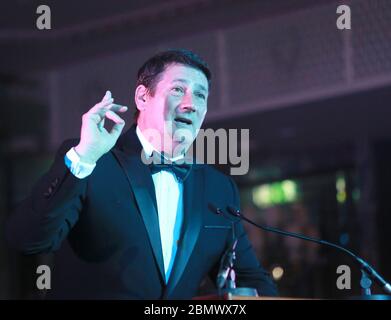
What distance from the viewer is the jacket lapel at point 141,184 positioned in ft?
7.66

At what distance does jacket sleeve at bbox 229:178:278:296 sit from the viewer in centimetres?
247

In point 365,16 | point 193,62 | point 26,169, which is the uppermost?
point 365,16

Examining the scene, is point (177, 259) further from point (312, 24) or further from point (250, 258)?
point (312, 24)

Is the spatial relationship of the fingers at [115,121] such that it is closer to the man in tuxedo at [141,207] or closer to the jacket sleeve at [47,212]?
the man in tuxedo at [141,207]

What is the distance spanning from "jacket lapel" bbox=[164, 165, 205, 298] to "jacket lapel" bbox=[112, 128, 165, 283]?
1.8 inches

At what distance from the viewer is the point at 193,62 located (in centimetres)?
262

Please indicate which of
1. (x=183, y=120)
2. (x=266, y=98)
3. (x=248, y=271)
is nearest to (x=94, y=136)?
(x=183, y=120)

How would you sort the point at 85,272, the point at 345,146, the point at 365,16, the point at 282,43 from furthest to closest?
the point at 345,146 < the point at 282,43 < the point at 365,16 < the point at 85,272

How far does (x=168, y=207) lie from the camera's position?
2.46 m

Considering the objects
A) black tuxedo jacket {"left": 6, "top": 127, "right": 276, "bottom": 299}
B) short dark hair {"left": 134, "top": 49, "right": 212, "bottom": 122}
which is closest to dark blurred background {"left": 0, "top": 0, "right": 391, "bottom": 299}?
→ short dark hair {"left": 134, "top": 49, "right": 212, "bottom": 122}

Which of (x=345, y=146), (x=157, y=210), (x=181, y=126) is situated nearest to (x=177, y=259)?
(x=157, y=210)

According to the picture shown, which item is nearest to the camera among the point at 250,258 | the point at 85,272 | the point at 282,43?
the point at 85,272

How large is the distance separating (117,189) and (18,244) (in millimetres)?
350

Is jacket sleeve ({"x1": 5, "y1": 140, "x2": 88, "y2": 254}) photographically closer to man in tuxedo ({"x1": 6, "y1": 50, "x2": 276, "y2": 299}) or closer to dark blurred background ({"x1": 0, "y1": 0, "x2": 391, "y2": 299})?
man in tuxedo ({"x1": 6, "y1": 50, "x2": 276, "y2": 299})
